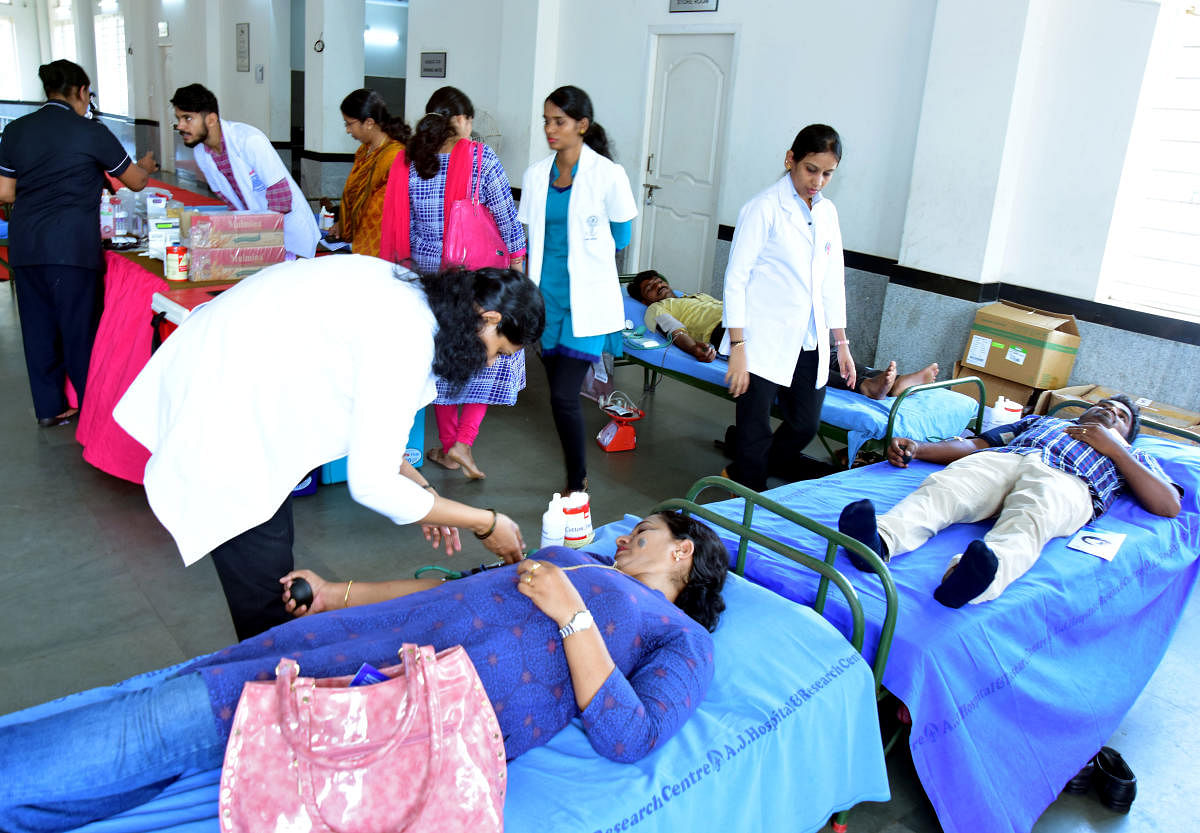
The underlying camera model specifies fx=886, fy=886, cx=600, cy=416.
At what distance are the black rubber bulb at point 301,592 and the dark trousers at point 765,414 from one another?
1957 mm

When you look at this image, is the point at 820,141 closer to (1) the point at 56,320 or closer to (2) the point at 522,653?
(2) the point at 522,653

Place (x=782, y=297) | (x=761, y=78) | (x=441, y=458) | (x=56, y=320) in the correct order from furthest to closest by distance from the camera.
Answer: (x=761, y=78), (x=441, y=458), (x=56, y=320), (x=782, y=297)

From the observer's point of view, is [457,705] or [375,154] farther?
[375,154]

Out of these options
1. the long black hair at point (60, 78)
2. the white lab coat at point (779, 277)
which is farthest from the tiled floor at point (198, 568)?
the long black hair at point (60, 78)

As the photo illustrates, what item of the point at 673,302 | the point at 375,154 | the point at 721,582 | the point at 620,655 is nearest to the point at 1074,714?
the point at 721,582

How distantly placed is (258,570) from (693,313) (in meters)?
3.41

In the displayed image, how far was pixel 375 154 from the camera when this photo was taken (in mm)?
4141

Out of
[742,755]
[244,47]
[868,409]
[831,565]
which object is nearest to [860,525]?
[831,565]

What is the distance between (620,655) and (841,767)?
61 cm

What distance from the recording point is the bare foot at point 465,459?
3.99 metres

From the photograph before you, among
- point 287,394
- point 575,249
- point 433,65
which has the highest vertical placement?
point 433,65

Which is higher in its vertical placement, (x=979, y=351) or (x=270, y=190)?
(x=270, y=190)

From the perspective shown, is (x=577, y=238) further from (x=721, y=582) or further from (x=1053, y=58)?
(x=1053, y=58)

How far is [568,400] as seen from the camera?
11.7 ft
